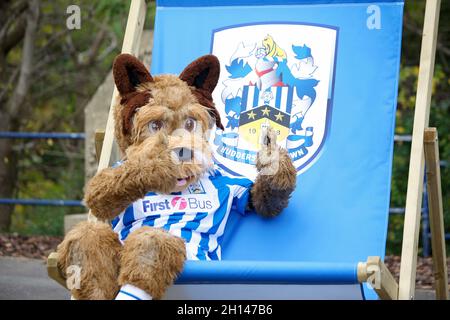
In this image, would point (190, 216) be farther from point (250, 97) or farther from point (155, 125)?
point (250, 97)

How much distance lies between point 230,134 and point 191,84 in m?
0.46

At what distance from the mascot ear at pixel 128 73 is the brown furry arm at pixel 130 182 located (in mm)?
390

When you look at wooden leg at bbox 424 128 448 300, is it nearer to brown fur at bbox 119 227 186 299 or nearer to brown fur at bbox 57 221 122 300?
brown fur at bbox 119 227 186 299

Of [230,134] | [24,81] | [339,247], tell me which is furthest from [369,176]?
[24,81]

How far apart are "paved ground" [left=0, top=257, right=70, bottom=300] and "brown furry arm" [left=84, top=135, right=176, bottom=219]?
1.85 metres

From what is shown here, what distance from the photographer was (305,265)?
117 inches

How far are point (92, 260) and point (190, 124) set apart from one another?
2.33 feet

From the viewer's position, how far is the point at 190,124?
11.5 ft

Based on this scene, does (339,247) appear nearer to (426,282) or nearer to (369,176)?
(369,176)

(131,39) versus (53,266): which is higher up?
(131,39)

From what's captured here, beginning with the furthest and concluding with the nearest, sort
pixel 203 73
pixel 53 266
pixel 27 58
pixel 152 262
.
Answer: pixel 27 58 → pixel 203 73 → pixel 53 266 → pixel 152 262

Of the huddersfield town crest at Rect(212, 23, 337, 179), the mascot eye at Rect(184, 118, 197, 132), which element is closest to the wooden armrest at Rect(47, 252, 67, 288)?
the mascot eye at Rect(184, 118, 197, 132)

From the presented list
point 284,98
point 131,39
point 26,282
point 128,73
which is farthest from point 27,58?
point 128,73

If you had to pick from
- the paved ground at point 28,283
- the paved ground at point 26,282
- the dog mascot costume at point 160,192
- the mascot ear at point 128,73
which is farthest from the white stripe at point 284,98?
the paved ground at point 26,282
